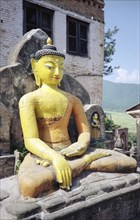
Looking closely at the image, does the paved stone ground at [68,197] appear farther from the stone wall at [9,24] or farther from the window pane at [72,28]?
the window pane at [72,28]

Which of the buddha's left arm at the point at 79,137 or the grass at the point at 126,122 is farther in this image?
the grass at the point at 126,122

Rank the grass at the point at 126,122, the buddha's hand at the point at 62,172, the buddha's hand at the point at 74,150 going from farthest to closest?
the grass at the point at 126,122, the buddha's hand at the point at 74,150, the buddha's hand at the point at 62,172

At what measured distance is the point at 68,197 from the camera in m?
2.87

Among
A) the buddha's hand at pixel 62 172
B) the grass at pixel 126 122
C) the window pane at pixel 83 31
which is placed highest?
the window pane at pixel 83 31

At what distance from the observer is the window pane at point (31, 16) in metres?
9.34

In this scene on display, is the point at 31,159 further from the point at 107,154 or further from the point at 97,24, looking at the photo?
the point at 97,24

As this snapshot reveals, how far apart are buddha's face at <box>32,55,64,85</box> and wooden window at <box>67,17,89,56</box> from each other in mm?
6922

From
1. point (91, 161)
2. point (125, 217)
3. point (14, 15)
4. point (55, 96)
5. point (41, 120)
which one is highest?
point (14, 15)

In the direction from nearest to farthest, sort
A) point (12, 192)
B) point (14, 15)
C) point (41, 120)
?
1. point (12, 192)
2. point (41, 120)
3. point (14, 15)

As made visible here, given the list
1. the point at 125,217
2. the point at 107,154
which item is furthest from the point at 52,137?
the point at 125,217

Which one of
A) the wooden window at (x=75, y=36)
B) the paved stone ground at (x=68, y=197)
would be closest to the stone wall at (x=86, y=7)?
the wooden window at (x=75, y=36)

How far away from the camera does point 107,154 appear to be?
12.1 ft

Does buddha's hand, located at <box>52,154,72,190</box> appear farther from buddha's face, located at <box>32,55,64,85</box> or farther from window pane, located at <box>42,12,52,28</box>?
window pane, located at <box>42,12,52,28</box>

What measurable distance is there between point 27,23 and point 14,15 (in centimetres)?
54
